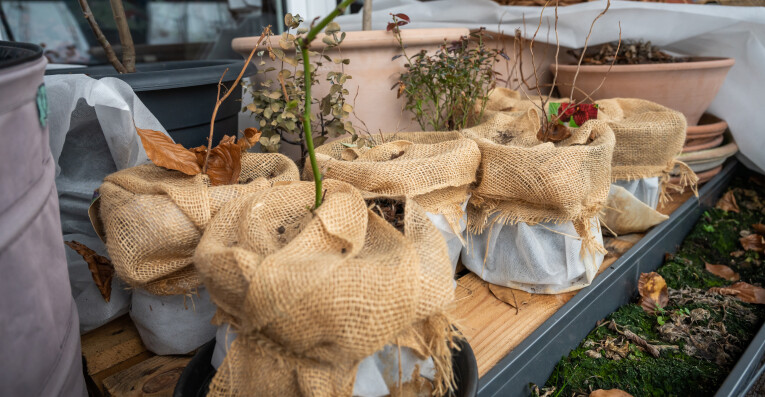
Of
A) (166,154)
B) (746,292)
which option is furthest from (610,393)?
(166,154)

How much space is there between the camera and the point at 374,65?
3.62 feet

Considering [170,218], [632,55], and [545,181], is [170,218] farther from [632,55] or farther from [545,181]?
[632,55]

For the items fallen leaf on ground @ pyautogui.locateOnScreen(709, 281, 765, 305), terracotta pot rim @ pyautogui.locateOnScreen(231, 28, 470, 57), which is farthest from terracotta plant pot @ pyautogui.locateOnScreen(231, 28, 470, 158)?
fallen leaf on ground @ pyautogui.locateOnScreen(709, 281, 765, 305)

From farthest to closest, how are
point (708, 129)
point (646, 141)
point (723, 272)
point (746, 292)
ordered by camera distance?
point (708, 129) → point (723, 272) → point (746, 292) → point (646, 141)

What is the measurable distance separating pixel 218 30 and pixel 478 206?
1687 mm

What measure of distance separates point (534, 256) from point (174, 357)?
0.71 m

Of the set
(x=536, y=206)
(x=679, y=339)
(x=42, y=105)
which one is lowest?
(x=679, y=339)

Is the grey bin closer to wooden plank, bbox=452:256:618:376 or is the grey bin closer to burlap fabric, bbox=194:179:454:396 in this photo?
burlap fabric, bbox=194:179:454:396

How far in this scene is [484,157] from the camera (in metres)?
0.88

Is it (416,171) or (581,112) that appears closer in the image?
(416,171)

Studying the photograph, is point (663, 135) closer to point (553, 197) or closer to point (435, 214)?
point (553, 197)

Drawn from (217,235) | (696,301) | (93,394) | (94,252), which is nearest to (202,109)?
(94,252)

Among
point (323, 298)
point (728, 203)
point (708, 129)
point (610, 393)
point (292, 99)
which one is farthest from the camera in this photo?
point (728, 203)

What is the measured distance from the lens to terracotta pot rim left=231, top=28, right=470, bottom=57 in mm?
1042
